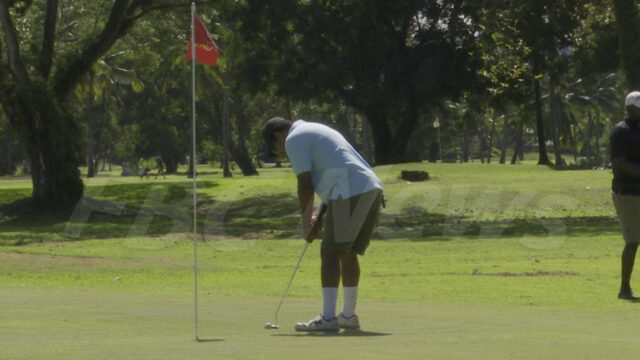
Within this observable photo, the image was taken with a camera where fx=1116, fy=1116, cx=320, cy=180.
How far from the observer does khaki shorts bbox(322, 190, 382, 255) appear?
10.2 meters

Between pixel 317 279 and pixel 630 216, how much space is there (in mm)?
6270

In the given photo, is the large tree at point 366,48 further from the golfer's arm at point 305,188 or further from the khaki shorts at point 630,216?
the golfer's arm at point 305,188

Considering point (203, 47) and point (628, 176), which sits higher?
point (203, 47)

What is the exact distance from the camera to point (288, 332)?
33.2 feet

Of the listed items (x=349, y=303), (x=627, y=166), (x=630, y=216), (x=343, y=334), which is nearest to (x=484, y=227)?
(x=630, y=216)

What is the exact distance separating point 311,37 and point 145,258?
21831 millimetres

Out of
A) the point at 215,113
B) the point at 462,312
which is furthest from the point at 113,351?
the point at 215,113

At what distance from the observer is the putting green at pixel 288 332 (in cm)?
819

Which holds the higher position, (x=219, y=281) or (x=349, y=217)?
(x=349, y=217)

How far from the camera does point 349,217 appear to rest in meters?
10.3

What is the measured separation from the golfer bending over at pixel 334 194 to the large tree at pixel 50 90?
25.4 metres

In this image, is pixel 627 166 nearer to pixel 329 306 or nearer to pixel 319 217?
pixel 319 217

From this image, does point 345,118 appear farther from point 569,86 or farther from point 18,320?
point 18,320

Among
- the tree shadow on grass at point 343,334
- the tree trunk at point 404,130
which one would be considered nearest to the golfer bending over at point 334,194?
the tree shadow on grass at point 343,334
